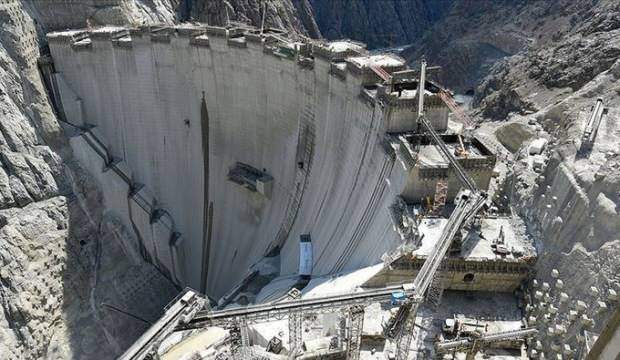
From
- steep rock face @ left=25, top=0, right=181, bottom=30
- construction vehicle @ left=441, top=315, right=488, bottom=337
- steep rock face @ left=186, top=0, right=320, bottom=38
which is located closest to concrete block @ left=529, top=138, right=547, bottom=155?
construction vehicle @ left=441, top=315, right=488, bottom=337

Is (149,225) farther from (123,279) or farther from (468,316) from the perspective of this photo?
(468,316)

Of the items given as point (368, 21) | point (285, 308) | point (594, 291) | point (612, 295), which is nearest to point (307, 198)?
point (285, 308)

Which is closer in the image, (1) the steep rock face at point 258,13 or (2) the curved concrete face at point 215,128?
(2) the curved concrete face at point 215,128

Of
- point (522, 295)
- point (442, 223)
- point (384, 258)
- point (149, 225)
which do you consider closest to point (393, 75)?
point (442, 223)

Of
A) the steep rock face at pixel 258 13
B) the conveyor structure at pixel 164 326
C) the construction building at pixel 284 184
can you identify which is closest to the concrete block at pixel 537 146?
the construction building at pixel 284 184

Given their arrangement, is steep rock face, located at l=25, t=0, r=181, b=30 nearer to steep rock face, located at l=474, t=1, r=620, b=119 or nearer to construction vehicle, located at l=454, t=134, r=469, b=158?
construction vehicle, located at l=454, t=134, r=469, b=158

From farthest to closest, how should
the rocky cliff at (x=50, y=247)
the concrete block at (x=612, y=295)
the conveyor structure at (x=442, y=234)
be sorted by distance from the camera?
the rocky cliff at (x=50, y=247) → the conveyor structure at (x=442, y=234) → the concrete block at (x=612, y=295)

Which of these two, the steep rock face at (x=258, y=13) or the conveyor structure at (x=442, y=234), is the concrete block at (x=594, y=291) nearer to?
the conveyor structure at (x=442, y=234)
